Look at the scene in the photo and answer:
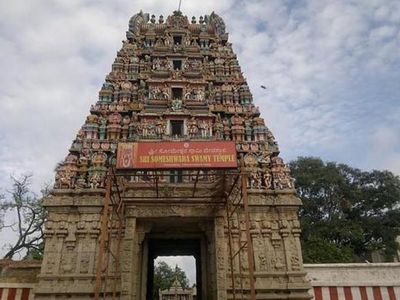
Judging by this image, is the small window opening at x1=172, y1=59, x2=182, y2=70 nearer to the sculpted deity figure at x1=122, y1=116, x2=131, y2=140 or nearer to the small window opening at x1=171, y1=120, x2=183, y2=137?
the small window opening at x1=171, y1=120, x2=183, y2=137

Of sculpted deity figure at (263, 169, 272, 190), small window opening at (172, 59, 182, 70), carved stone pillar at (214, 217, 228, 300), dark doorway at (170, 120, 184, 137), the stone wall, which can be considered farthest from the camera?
small window opening at (172, 59, 182, 70)

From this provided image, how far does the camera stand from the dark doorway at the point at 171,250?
688 inches

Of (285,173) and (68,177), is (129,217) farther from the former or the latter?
(285,173)

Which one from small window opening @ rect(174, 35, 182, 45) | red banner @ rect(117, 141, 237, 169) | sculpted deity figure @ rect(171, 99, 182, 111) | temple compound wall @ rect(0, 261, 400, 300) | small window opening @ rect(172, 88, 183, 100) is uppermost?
small window opening @ rect(174, 35, 182, 45)

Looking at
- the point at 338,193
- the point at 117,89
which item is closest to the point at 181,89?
the point at 117,89

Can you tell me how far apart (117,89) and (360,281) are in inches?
552

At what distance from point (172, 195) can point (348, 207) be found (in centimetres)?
2706

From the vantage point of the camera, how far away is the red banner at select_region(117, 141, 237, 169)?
11.8 meters

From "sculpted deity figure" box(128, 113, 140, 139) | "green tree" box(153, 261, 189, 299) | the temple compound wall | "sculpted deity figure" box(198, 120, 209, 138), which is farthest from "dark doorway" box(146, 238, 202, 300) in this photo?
"green tree" box(153, 261, 189, 299)

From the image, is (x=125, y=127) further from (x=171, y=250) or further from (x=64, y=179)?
(x=171, y=250)

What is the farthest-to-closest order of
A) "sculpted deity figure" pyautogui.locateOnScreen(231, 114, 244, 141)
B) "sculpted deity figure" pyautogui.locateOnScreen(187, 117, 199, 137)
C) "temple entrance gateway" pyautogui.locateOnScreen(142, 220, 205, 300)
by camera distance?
"sculpted deity figure" pyautogui.locateOnScreen(187, 117, 199, 137), "sculpted deity figure" pyautogui.locateOnScreen(231, 114, 244, 141), "temple entrance gateway" pyautogui.locateOnScreen(142, 220, 205, 300)

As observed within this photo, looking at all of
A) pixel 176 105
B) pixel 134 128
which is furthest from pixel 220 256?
pixel 176 105

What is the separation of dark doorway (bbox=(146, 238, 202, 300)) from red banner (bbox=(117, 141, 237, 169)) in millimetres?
6336

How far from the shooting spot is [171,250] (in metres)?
18.9
